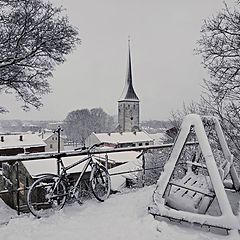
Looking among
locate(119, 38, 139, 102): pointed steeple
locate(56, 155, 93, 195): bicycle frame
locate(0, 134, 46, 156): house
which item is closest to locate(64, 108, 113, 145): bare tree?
locate(119, 38, 139, 102): pointed steeple

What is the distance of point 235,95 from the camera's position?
8539 millimetres

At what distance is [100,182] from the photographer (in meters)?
4.32

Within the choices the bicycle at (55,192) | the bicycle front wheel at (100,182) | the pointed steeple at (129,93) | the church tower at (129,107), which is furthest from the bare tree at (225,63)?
the pointed steeple at (129,93)

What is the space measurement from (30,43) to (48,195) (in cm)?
669

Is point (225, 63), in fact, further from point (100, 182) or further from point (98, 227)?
point (98, 227)

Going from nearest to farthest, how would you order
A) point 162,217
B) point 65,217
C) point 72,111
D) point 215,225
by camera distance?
point 215,225, point 162,217, point 65,217, point 72,111

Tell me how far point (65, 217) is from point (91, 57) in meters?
19.3

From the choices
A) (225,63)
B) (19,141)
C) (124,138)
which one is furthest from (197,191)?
(124,138)

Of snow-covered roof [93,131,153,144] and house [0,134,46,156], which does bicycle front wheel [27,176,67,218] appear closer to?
house [0,134,46,156]

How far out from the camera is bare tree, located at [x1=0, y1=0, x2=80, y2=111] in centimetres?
876

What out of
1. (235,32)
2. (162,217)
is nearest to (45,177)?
(162,217)

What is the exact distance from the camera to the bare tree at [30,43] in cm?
876

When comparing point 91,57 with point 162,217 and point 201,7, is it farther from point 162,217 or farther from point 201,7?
point 162,217

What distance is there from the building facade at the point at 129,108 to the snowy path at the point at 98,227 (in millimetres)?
52493
